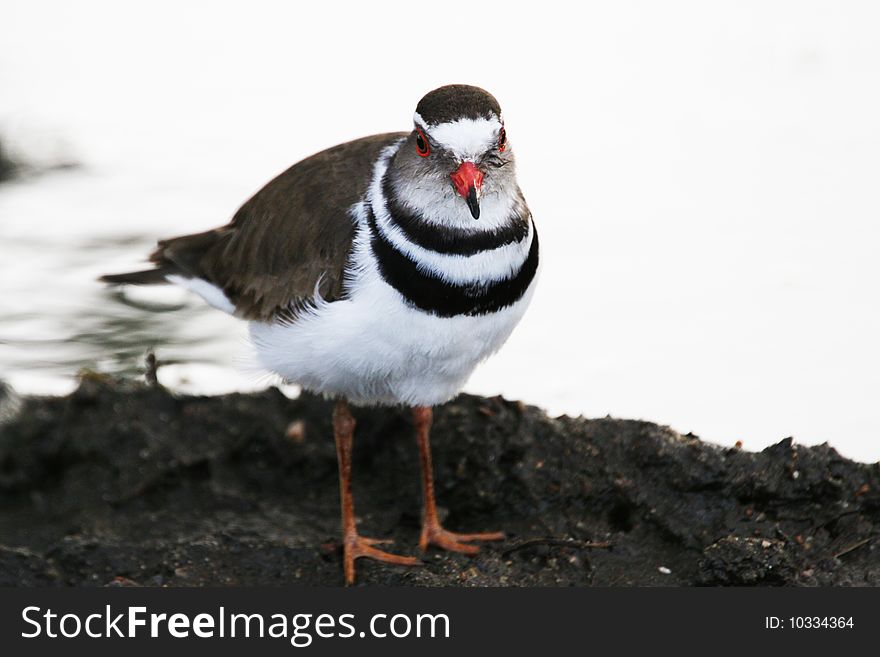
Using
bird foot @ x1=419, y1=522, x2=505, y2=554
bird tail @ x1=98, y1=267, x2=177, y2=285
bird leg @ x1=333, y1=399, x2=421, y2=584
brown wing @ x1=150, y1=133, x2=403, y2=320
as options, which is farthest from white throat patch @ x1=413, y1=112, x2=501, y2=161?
bird tail @ x1=98, y1=267, x2=177, y2=285

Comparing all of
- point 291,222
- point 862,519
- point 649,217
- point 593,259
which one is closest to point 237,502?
point 291,222

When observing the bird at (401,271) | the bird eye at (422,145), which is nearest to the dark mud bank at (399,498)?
the bird at (401,271)

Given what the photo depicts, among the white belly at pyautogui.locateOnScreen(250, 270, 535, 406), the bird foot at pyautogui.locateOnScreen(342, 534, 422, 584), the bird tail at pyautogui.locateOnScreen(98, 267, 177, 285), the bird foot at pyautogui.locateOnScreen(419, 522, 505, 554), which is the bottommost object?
the bird foot at pyautogui.locateOnScreen(342, 534, 422, 584)

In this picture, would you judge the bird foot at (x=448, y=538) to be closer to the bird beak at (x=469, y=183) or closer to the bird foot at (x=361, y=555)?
the bird foot at (x=361, y=555)

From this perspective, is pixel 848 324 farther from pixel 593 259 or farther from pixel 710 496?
pixel 710 496

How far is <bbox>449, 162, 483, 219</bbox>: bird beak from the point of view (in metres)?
4.59

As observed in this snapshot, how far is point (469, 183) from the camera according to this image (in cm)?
464

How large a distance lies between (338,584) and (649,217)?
369cm

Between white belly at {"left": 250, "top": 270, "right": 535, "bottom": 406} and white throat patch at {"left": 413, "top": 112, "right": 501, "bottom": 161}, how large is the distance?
20.9 inches

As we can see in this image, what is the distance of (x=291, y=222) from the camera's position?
17.3 feet

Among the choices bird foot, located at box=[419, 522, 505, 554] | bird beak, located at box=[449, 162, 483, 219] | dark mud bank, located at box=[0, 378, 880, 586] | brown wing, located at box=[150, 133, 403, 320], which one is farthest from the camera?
bird foot, located at box=[419, 522, 505, 554]

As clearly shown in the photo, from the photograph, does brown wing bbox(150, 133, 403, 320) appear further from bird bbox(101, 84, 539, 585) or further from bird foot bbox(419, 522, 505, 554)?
bird foot bbox(419, 522, 505, 554)

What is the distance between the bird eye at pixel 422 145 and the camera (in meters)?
4.80

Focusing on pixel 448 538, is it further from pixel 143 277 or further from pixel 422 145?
pixel 143 277
